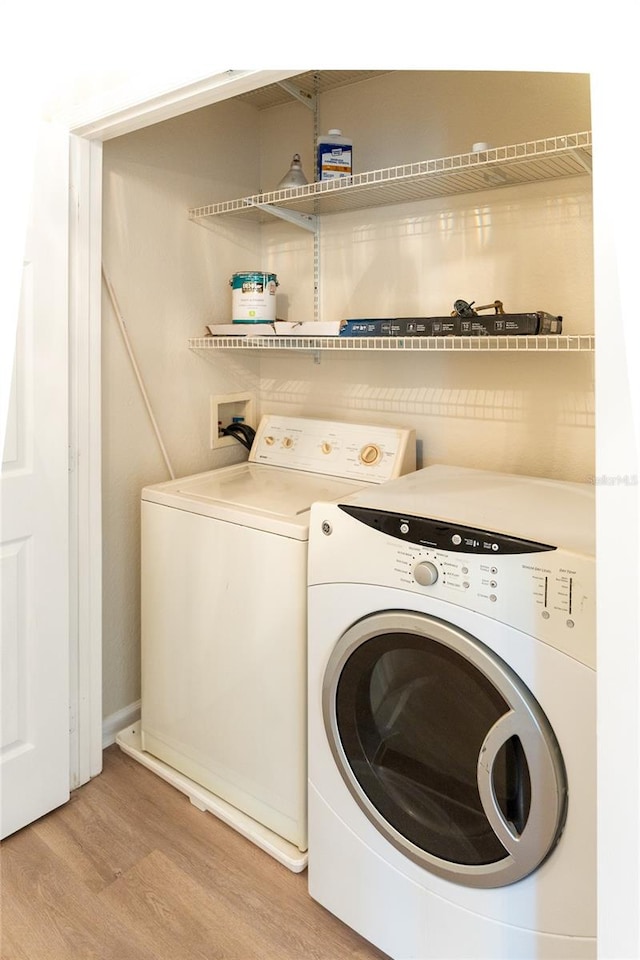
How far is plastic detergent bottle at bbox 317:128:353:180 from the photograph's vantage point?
1.85 metres

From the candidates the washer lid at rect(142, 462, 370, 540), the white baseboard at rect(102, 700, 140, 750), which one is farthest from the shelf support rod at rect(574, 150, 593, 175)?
the white baseboard at rect(102, 700, 140, 750)

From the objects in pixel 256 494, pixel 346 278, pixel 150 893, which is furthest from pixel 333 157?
pixel 150 893

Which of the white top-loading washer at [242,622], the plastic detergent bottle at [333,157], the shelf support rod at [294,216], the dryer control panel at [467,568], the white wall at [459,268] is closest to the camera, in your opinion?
the dryer control panel at [467,568]

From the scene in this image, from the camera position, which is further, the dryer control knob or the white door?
the white door

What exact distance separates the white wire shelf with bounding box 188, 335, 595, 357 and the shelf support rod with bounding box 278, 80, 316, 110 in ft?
2.60

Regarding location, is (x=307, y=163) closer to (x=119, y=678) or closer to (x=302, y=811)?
(x=119, y=678)

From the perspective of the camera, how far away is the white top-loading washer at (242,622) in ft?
5.15

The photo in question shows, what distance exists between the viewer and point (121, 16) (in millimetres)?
1128

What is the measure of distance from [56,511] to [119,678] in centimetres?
66

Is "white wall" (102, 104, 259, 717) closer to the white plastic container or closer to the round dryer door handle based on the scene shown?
the white plastic container

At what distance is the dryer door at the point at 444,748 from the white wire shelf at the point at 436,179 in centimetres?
103

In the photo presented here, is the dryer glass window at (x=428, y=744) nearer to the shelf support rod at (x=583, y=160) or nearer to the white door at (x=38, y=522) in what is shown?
the white door at (x=38, y=522)

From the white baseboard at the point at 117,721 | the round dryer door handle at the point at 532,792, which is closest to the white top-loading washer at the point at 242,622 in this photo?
the white baseboard at the point at 117,721

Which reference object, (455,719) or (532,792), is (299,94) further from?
(532,792)
